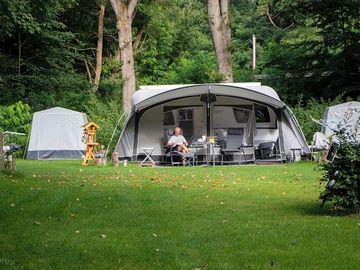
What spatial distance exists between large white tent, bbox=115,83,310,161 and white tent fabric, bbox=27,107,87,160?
3140 millimetres

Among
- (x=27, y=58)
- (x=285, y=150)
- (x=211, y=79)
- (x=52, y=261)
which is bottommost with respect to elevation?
(x=52, y=261)

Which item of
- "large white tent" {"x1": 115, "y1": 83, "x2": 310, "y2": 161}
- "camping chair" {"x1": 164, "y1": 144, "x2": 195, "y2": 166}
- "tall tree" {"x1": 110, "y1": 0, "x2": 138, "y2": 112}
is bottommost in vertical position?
"camping chair" {"x1": 164, "y1": 144, "x2": 195, "y2": 166}

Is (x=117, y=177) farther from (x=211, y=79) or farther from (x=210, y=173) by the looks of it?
(x=211, y=79)

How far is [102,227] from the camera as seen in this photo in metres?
7.28

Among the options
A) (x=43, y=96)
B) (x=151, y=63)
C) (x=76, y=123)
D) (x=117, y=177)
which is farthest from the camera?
(x=151, y=63)

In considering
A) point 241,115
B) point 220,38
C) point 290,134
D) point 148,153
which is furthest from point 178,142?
point 220,38

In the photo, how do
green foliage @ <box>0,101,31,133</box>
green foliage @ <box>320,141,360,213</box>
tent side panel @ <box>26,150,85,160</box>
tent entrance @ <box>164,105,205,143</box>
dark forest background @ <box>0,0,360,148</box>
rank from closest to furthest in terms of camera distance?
green foliage @ <box>320,141,360,213</box> → tent entrance @ <box>164,105,205,143</box> → tent side panel @ <box>26,150,85,160</box> → green foliage @ <box>0,101,31,133</box> → dark forest background @ <box>0,0,360,148</box>

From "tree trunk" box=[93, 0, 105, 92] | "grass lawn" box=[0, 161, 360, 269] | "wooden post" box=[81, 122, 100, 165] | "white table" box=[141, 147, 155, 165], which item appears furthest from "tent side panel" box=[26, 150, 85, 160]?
"tree trunk" box=[93, 0, 105, 92]

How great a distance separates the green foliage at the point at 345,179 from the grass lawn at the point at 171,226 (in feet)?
0.72

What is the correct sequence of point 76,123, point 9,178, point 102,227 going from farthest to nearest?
1. point 76,123
2. point 9,178
3. point 102,227

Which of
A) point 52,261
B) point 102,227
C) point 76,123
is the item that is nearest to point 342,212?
point 102,227

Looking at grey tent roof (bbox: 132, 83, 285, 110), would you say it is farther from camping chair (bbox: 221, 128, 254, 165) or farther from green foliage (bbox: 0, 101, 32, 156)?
green foliage (bbox: 0, 101, 32, 156)

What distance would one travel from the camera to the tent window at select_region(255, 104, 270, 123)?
62.9 feet

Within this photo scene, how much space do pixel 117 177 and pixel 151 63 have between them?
29.7 meters
